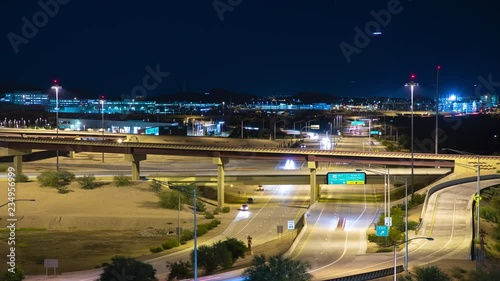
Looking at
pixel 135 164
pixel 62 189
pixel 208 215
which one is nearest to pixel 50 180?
pixel 62 189

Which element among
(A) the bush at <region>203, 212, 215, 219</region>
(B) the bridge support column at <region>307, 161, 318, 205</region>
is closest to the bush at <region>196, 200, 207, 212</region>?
(A) the bush at <region>203, 212, 215, 219</region>

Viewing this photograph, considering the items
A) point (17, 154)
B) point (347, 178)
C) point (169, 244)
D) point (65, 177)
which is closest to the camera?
point (169, 244)

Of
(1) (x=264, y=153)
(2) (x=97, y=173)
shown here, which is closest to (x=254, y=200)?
(1) (x=264, y=153)

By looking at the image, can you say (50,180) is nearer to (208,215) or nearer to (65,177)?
(65,177)

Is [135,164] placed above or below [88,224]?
above

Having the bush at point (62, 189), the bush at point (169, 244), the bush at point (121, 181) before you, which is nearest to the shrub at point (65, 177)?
the bush at point (62, 189)

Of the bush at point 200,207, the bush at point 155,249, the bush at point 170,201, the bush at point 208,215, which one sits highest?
the bush at point 170,201

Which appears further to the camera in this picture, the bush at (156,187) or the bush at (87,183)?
the bush at (156,187)

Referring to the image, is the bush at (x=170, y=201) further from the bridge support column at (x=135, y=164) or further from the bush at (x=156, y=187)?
the bridge support column at (x=135, y=164)

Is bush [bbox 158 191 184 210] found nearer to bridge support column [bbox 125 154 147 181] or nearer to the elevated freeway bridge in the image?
the elevated freeway bridge
